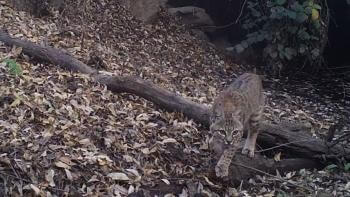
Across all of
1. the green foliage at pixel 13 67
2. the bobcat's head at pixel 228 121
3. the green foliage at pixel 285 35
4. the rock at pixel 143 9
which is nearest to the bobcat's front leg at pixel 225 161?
the bobcat's head at pixel 228 121

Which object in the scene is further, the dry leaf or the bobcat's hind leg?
the bobcat's hind leg

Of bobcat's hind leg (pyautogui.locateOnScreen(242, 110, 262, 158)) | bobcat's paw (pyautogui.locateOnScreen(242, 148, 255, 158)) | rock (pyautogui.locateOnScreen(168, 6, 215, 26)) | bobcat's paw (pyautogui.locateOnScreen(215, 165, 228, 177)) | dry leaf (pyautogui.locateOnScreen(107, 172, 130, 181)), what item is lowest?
dry leaf (pyautogui.locateOnScreen(107, 172, 130, 181))

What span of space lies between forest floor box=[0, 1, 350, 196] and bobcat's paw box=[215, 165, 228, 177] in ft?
0.30

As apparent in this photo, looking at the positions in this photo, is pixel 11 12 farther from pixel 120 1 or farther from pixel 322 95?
pixel 322 95

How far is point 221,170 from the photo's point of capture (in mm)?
4844

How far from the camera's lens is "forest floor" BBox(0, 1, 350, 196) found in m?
4.32

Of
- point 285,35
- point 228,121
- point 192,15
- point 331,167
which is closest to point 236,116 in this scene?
point 228,121

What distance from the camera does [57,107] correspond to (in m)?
5.26

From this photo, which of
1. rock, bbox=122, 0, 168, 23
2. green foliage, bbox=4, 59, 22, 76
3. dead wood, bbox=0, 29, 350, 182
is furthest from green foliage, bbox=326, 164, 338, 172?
rock, bbox=122, 0, 168, 23

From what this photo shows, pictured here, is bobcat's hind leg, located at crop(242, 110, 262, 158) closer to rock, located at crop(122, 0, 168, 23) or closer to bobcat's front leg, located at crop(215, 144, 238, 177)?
bobcat's front leg, located at crop(215, 144, 238, 177)

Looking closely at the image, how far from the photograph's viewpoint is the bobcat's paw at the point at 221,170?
191 inches

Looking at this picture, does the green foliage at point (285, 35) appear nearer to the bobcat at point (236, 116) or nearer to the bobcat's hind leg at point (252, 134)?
the bobcat at point (236, 116)

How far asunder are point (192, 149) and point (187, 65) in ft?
12.1

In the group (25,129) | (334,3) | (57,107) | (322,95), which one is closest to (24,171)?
(25,129)
